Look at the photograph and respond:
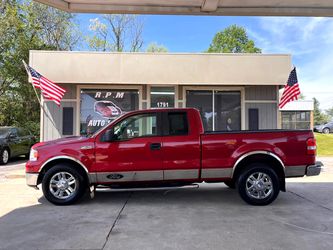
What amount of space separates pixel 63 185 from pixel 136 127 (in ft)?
→ 6.35

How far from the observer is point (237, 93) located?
13.9 meters

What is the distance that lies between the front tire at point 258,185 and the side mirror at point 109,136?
275 cm

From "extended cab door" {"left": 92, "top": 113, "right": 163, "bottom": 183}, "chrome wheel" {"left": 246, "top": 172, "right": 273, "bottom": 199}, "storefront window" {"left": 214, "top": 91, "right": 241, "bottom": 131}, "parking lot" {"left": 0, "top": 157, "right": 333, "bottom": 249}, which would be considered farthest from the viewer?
"storefront window" {"left": 214, "top": 91, "right": 241, "bottom": 131}

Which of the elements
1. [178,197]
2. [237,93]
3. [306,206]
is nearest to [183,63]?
[237,93]

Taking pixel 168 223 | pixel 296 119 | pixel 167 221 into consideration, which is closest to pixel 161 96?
pixel 167 221

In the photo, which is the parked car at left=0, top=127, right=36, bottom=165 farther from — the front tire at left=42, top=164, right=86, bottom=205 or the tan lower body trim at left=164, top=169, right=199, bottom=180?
the tan lower body trim at left=164, top=169, right=199, bottom=180

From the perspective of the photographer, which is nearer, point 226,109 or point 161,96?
point 161,96

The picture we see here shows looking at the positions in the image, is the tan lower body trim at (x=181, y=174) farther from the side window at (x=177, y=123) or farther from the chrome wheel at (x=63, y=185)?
the chrome wheel at (x=63, y=185)

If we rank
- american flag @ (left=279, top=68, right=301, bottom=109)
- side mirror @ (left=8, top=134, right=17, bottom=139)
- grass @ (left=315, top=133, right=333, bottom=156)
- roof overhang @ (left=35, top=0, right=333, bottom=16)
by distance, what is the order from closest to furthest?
roof overhang @ (left=35, top=0, right=333, bottom=16) → american flag @ (left=279, top=68, right=301, bottom=109) → side mirror @ (left=8, top=134, right=17, bottom=139) → grass @ (left=315, top=133, right=333, bottom=156)

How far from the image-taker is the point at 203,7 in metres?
8.42

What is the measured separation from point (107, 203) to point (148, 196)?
1.10 metres

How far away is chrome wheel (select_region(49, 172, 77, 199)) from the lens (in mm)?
6770

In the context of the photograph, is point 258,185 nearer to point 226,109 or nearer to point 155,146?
point 155,146

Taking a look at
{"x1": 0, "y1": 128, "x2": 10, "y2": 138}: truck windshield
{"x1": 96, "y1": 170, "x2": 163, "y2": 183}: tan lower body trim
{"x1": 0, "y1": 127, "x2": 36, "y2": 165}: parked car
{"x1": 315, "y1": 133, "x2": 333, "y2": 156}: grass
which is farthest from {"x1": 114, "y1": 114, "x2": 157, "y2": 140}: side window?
{"x1": 315, "y1": 133, "x2": 333, "y2": 156}: grass
